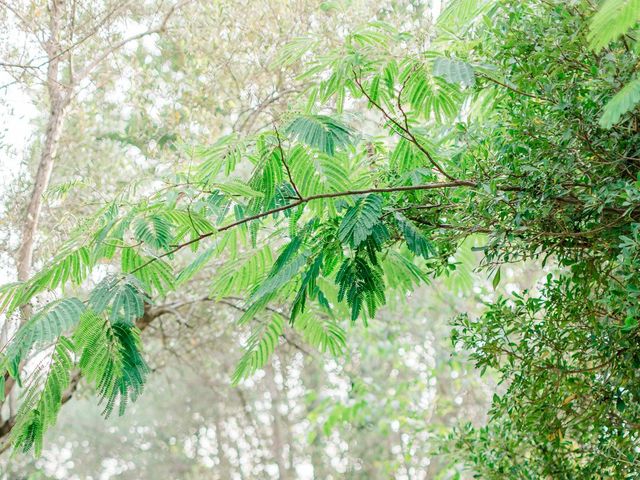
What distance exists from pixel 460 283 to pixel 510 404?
1367mm

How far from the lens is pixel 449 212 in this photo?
2047mm

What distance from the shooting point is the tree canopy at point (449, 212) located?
175 cm

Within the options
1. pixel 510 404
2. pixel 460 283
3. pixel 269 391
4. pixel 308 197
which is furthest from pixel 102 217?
pixel 269 391

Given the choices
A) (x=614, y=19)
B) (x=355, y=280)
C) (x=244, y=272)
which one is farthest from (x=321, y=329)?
(x=614, y=19)

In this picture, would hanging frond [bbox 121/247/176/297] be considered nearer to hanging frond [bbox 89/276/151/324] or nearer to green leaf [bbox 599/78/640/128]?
hanging frond [bbox 89/276/151/324]

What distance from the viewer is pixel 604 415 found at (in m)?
2.17

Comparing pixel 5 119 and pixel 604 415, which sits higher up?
A: pixel 5 119

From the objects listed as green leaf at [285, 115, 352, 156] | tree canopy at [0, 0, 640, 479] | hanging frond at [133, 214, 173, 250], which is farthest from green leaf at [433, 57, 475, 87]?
hanging frond at [133, 214, 173, 250]

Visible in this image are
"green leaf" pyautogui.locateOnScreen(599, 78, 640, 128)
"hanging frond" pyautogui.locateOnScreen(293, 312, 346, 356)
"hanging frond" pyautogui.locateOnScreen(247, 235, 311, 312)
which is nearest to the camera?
"green leaf" pyautogui.locateOnScreen(599, 78, 640, 128)

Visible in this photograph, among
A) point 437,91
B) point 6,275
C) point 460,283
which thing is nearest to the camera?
point 437,91

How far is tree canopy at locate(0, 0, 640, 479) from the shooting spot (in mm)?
1748

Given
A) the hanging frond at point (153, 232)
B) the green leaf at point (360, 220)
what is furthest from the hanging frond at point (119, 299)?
the green leaf at point (360, 220)

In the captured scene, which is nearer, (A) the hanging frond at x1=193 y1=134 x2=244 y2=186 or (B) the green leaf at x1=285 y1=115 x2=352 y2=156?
(B) the green leaf at x1=285 y1=115 x2=352 y2=156

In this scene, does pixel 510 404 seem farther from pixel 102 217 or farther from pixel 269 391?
pixel 269 391
